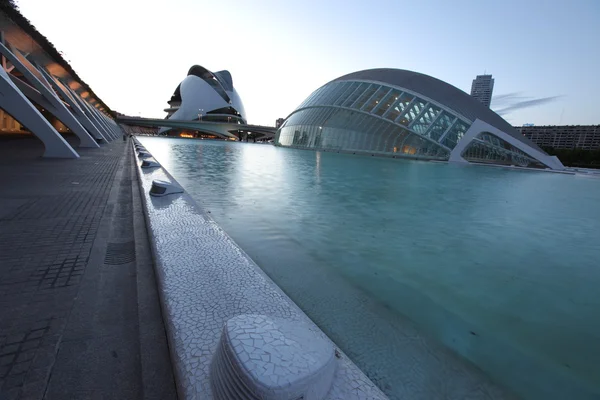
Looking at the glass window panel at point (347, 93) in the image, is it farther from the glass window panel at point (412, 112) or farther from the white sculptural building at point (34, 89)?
the white sculptural building at point (34, 89)

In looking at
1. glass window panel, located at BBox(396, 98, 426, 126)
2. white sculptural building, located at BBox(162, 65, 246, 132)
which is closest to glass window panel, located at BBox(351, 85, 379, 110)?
glass window panel, located at BBox(396, 98, 426, 126)

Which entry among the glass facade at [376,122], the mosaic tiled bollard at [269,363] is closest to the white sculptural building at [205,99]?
the glass facade at [376,122]

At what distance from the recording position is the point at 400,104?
28531mm

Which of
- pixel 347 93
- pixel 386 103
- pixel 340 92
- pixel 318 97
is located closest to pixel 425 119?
pixel 386 103

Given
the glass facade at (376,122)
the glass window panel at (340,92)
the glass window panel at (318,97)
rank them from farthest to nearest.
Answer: the glass window panel at (318,97) < the glass window panel at (340,92) < the glass facade at (376,122)

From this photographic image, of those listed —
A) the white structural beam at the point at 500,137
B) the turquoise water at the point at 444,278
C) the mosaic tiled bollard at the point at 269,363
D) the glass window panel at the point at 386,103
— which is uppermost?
the glass window panel at the point at 386,103

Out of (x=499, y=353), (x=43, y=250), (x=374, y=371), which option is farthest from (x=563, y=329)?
(x=43, y=250)

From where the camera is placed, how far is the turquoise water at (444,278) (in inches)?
76.9

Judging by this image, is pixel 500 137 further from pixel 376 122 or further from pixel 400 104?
pixel 376 122

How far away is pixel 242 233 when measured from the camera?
4.04m

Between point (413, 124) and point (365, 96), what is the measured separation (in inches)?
236

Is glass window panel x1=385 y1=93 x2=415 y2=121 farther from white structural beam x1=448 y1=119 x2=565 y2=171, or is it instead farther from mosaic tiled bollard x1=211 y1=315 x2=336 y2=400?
mosaic tiled bollard x1=211 y1=315 x2=336 y2=400

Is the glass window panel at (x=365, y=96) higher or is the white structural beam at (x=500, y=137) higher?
the glass window panel at (x=365, y=96)

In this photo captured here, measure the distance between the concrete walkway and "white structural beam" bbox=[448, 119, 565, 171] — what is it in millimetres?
28345
